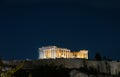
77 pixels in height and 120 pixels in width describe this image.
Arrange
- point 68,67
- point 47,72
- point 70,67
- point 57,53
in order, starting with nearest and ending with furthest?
point 47,72
point 70,67
point 68,67
point 57,53

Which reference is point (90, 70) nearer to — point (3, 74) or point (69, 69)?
point (69, 69)

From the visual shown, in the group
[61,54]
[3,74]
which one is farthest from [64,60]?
[3,74]

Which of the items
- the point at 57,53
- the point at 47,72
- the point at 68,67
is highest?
the point at 57,53

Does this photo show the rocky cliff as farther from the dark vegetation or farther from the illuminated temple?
the illuminated temple

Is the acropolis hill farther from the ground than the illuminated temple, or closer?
closer

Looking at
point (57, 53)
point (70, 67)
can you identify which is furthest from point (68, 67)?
point (57, 53)

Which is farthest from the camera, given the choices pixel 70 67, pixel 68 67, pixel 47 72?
pixel 68 67

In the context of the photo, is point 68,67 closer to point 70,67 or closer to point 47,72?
point 70,67

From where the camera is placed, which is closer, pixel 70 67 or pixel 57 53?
pixel 70 67

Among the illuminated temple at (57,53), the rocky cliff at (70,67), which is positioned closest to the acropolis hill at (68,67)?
the rocky cliff at (70,67)

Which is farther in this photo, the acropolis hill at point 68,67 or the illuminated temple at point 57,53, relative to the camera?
the illuminated temple at point 57,53

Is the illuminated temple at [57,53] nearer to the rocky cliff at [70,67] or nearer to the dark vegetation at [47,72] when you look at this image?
the rocky cliff at [70,67]

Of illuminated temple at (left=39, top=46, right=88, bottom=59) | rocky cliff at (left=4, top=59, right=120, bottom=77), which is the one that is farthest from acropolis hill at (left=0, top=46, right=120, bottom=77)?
illuminated temple at (left=39, top=46, right=88, bottom=59)

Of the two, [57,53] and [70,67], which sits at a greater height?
[57,53]
